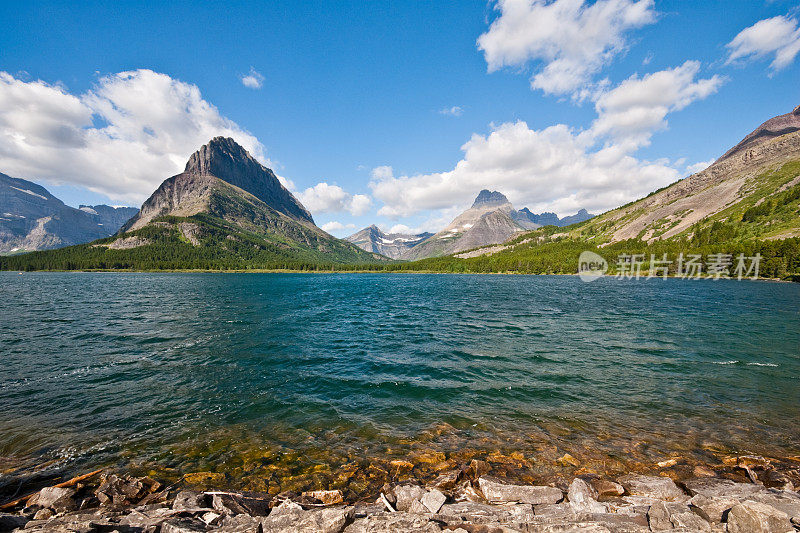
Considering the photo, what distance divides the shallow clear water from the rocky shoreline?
235 cm

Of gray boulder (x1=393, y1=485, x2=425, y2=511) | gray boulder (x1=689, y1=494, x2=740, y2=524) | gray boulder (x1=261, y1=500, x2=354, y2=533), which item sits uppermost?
gray boulder (x1=689, y1=494, x2=740, y2=524)

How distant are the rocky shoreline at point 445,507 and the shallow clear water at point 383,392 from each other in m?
2.35

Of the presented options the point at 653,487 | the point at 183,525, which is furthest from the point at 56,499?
the point at 653,487

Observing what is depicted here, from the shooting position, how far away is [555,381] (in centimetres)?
2297

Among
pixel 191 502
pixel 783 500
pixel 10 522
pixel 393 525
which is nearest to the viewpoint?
pixel 10 522

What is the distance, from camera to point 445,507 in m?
10.0

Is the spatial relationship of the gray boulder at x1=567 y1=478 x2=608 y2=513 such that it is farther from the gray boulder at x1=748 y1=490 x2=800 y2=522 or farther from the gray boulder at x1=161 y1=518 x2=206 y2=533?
the gray boulder at x1=161 y1=518 x2=206 y2=533

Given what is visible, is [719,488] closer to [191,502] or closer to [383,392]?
[383,392]

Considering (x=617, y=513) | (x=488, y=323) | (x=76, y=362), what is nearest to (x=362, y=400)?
(x=617, y=513)

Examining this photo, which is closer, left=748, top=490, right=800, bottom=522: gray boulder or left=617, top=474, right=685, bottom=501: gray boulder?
left=748, top=490, right=800, bottom=522: gray boulder

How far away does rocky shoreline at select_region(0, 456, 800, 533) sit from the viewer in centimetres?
848

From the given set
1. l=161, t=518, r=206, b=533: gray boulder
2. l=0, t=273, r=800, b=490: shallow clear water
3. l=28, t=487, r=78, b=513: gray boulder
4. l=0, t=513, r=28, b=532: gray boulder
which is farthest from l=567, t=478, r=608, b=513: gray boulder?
l=28, t=487, r=78, b=513: gray boulder

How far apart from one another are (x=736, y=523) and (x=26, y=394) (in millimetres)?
35059

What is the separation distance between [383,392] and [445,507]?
11.5 meters
